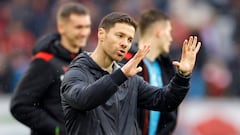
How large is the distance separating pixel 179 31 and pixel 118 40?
9413 mm

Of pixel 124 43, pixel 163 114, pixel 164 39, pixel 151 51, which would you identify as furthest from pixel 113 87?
pixel 164 39

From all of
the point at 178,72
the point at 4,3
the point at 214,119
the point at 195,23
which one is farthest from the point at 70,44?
the point at 4,3

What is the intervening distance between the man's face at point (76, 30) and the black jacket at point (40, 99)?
353 millimetres

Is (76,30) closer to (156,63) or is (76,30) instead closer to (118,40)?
(156,63)

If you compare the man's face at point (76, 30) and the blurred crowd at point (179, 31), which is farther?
the blurred crowd at point (179, 31)

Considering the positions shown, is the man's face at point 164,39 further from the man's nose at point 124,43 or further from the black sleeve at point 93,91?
the black sleeve at point 93,91

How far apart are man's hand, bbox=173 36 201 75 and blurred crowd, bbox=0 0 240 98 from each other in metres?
7.62

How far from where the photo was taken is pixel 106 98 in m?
6.09

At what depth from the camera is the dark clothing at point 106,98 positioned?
20.0 ft

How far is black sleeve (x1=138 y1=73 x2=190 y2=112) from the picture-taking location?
6547 mm

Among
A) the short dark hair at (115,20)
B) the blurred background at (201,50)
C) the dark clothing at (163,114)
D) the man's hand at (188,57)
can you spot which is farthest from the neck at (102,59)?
the blurred background at (201,50)

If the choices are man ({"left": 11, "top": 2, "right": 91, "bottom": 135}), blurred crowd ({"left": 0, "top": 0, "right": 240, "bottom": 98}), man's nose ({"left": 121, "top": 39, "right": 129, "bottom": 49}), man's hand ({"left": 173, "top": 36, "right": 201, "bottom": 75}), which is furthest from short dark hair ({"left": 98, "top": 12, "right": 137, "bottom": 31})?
blurred crowd ({"left": 0, "top": 0, "right": 240, "bottom": 98})

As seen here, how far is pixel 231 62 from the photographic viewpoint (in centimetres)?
1532

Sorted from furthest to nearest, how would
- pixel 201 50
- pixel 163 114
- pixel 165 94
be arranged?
pixel 201 50
pixel 163 114
pixel 165 94
